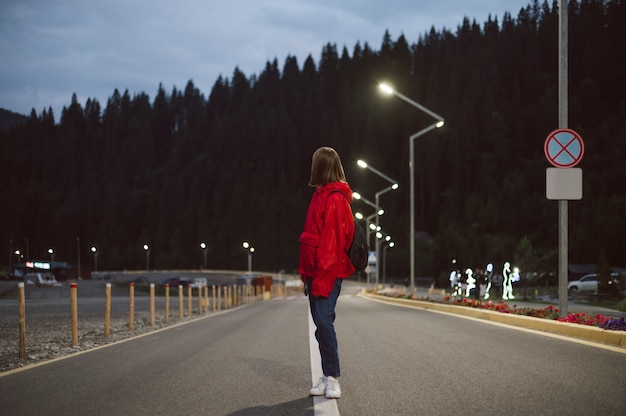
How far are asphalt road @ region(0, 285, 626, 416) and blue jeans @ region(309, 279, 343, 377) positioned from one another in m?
0.32

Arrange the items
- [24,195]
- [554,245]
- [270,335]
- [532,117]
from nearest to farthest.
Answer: [270,335] → [554,245] → [532,117] → [24,195]

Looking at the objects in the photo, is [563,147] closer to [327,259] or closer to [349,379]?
[349,379]

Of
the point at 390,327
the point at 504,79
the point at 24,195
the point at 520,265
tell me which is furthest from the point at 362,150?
the point at 390,327

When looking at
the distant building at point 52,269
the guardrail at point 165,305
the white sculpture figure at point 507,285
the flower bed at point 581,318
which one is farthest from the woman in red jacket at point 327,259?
the distant building at point 52,269

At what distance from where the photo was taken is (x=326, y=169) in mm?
6258

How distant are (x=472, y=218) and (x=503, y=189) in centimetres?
857

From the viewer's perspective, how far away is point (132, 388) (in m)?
6.70

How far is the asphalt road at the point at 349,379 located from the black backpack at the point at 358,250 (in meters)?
1.09

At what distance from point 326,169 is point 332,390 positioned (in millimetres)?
1829

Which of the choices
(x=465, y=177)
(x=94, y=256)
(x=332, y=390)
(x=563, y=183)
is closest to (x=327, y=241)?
(x=332, y=390)

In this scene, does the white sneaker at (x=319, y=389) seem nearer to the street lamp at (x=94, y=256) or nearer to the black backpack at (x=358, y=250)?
the black backpack at (x=358, y=250)

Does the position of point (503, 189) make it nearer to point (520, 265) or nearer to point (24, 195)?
point (520, 265)

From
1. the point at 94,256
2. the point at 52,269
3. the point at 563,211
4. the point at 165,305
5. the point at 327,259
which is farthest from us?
the point at 94,256

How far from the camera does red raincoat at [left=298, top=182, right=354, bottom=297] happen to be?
594cm
